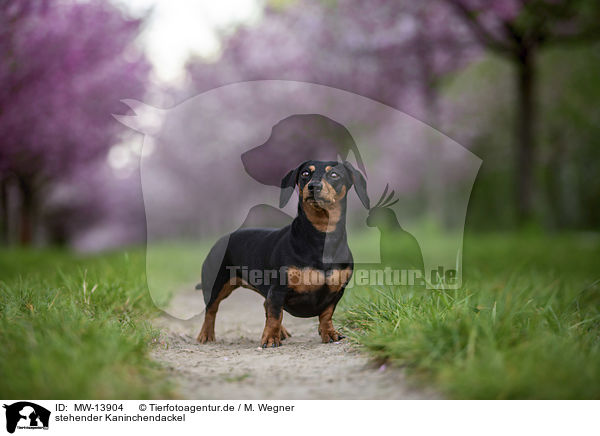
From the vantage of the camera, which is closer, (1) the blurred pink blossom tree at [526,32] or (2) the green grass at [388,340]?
(2) the green grass at [388,340]

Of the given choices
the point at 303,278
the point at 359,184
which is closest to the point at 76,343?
the point at 303,278

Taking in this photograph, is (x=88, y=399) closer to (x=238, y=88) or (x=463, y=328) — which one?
(x=463, y=328)

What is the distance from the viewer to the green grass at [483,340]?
2.30 metres

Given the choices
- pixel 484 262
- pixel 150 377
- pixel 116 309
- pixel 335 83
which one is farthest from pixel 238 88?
pixel 150 377

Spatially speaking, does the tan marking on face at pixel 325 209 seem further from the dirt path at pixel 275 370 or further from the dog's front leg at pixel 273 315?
the dirt path at pixel 275 370

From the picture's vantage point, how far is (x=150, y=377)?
262 cm

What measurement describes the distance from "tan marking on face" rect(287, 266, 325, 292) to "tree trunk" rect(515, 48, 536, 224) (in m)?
8.44

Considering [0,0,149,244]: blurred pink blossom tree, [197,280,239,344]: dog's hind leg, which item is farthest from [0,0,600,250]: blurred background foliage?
[197,280,239,344]: dog's hind leg

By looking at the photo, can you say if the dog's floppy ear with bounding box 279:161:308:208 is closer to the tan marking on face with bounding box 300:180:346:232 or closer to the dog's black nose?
the tan marking on face with bounding box 300:180:346:232

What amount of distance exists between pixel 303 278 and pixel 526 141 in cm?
896

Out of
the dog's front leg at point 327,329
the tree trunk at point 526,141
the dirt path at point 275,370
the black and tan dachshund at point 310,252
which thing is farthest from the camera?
the tree trunk at point 526,141
